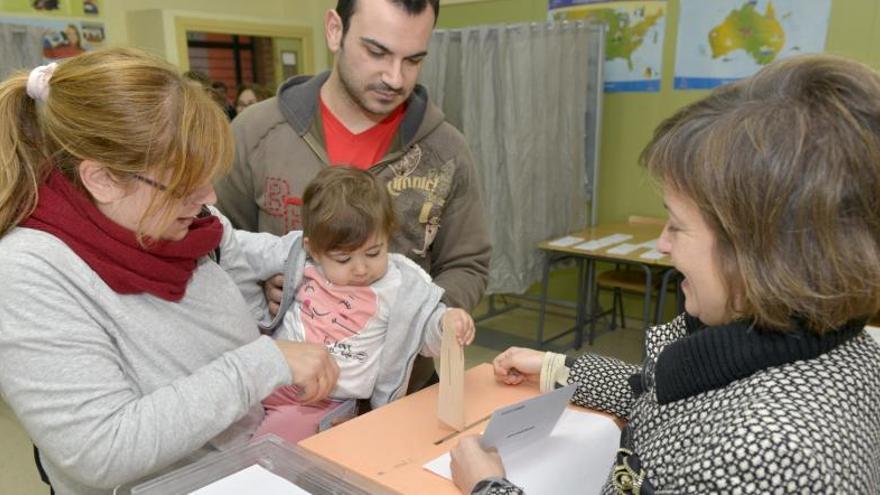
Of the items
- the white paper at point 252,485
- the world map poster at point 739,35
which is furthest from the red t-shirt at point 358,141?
the world map poster at point 739,35

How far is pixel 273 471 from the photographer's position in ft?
3.31

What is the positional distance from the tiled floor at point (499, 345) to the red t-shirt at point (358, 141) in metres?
2.08

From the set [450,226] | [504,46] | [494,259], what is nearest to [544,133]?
[504,46]

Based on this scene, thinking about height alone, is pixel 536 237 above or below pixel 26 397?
below

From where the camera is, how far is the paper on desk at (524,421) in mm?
1027

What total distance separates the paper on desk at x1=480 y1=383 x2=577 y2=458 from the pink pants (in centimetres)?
50

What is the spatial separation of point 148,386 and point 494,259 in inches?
133

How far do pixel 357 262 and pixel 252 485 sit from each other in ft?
2.02

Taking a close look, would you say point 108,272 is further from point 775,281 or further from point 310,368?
point 775,281

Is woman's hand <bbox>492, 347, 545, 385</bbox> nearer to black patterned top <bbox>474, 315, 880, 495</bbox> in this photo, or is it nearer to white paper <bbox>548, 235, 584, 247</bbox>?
black patterned top <bbox>474, 315, 880, 495</bbox>

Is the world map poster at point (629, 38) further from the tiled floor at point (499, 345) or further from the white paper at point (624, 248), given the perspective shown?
the tiled floor at point (499, 345)

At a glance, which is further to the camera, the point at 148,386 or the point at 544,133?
the point at 544,133

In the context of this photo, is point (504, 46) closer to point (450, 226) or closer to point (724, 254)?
point (450, 226)

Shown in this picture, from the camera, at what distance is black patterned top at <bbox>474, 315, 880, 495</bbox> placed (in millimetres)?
702
